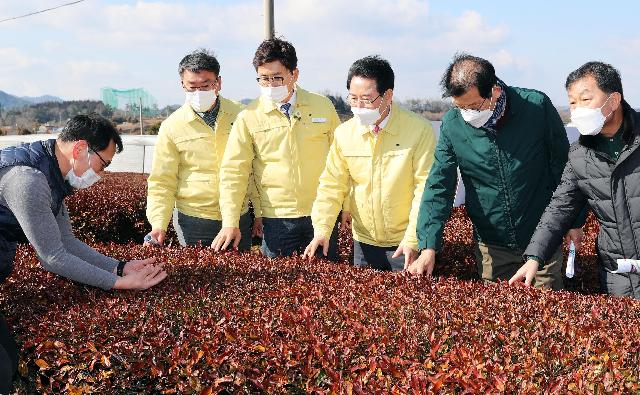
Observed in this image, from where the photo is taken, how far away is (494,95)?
3.73 m

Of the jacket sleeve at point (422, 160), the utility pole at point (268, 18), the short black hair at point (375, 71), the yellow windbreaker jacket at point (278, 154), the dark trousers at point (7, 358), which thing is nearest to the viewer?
the dark trousers at point (7, 358)

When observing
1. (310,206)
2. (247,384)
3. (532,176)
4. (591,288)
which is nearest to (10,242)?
(247,384)

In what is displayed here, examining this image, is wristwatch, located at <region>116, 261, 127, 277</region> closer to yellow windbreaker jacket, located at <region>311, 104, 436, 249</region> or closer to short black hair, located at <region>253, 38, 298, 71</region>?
yellow windbreaker jacket, located at <region>311, 104, 436, 249</region>

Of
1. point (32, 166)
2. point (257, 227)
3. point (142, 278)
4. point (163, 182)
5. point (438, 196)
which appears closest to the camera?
point (32, 166)

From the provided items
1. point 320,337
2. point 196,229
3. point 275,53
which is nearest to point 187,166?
point 196,229

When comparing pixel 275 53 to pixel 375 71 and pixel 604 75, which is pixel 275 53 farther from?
pixel 604 75

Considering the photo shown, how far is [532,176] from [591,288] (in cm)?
172

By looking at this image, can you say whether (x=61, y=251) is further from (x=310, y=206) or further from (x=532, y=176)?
(x=532, y=176)

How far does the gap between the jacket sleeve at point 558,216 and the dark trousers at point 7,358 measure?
2676 millimetres

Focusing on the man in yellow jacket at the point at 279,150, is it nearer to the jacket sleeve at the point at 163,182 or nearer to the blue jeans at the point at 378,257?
the blue jeans at the point at 378,257

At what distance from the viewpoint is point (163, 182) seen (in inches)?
193

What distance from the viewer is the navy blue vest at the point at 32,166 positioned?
3.09m

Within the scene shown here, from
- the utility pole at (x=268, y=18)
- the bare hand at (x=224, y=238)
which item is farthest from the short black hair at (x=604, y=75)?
the utility pole at (x=268, y=18)

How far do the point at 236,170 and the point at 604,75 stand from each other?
101 inches
